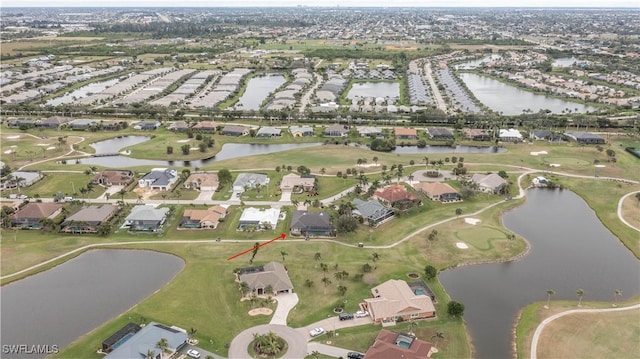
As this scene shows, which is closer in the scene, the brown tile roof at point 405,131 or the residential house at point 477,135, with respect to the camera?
the residential house at point 477,135

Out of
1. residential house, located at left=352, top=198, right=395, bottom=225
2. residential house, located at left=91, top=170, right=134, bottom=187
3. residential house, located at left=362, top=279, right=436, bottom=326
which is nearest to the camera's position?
residential house, located at left=362, top=279, right=436, bottom=326

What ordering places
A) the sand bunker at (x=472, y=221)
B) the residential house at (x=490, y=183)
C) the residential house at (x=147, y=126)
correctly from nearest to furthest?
the sand bunker at (x=472, y=221) < the residential house at (x=490, y=183) < the residential house at (x=147, y=126)

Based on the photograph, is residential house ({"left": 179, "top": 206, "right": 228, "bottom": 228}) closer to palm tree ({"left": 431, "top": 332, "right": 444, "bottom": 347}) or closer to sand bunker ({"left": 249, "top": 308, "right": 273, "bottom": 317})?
sand bunker ({"left": 249, "top": 308, "right": 273, "bottom": 317})

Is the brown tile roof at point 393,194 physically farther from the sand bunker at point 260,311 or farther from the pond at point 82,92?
the pond at point 82,92

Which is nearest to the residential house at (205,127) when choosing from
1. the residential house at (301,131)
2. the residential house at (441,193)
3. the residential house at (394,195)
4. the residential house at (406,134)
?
the residential house at (301,131)

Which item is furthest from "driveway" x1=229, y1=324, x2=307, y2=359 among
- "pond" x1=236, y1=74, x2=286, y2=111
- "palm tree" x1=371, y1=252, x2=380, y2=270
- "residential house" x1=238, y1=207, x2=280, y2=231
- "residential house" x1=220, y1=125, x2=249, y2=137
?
"pond" x1=236, y1=74, x2=286, y2=111

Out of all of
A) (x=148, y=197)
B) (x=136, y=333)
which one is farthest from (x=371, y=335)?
(x=148, y=197)

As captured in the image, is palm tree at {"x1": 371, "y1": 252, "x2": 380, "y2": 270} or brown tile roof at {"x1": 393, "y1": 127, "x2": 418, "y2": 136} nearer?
palm tree at {"x1": 371, "y1": 252, "x2": 380, "y2": 270}
